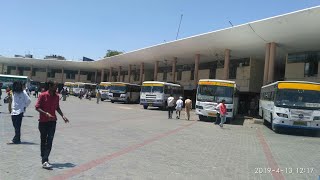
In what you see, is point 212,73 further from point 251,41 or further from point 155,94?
point 251,41

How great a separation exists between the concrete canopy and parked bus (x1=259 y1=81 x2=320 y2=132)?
6.66 m

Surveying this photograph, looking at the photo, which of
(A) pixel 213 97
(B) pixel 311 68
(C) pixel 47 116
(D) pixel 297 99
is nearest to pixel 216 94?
(A) pixel 213 97

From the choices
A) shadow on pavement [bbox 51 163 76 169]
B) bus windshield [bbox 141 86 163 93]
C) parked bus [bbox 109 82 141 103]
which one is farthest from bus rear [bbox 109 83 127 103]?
shadow on pavement [bbox 51 163 76 169]

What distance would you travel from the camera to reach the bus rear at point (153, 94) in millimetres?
37094

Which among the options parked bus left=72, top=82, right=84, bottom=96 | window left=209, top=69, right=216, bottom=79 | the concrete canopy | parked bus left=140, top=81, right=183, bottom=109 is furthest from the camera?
parked bus left=72, top=82, right=84, bottom=96

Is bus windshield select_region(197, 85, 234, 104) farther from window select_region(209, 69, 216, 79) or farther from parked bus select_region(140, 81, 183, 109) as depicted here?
window select_region(209, 69, 216, 79)

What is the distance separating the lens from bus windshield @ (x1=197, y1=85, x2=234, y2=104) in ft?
81.6

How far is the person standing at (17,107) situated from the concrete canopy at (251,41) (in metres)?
18.9

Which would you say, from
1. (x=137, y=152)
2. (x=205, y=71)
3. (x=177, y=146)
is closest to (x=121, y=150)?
(x=137, y=152)

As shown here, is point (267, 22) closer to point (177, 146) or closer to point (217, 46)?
point (217, 46)
